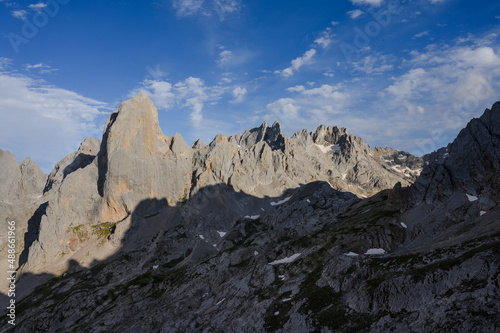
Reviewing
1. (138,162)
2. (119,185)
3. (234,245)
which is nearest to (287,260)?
(234,245)

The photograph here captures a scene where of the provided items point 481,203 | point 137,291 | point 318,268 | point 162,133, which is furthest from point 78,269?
point 481,203

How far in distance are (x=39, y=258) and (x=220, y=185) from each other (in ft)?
300

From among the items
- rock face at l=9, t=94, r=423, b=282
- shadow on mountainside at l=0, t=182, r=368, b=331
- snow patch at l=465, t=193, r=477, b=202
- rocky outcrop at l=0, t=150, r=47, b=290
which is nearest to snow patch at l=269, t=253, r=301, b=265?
shadow on mountainside at l=0, t=182, r=368, b=331

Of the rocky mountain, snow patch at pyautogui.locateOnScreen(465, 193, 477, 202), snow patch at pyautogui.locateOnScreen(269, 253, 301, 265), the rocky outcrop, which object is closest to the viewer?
the rocky mountain

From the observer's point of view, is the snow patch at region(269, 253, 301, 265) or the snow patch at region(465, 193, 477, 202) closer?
the snow patch at region(465, 193, 477, 202)

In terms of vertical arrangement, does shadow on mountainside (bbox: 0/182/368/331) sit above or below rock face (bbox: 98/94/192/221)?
below

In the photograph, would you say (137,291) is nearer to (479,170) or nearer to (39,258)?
(39,258)

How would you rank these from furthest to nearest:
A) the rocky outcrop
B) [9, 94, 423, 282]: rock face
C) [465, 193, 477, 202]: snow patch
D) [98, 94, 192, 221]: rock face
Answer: [98, 94, 192, 221]: rock face, the rocky outcrop, [9, 94, 423, 282]: rock face, [465, 193, 477, 202]: snow patch

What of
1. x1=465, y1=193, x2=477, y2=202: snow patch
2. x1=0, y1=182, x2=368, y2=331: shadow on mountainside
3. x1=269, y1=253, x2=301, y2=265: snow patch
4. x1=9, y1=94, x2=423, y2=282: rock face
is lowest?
x1=269, y1=253, x2=301, y2=265: snow patch

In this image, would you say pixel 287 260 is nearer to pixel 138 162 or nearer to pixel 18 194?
pixel 138 162

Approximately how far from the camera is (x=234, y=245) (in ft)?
446

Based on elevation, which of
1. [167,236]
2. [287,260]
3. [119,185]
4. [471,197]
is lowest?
[287,260]

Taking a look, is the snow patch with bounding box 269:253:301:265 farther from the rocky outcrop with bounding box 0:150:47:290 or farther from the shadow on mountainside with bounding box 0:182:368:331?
the rocky outcrop with bounding box 0:150:47:290

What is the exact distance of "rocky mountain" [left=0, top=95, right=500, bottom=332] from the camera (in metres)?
40.9
